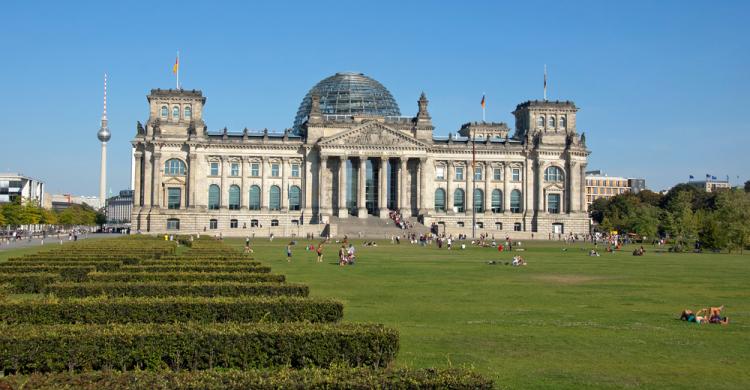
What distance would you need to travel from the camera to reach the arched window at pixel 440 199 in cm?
13750

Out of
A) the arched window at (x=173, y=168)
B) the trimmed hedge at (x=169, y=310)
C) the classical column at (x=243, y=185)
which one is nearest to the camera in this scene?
the trimmed hedge at (x=169, y=310)

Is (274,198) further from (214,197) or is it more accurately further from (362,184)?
(362,184)

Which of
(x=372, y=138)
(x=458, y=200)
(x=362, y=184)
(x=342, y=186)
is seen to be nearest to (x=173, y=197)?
(x=342, y=186)

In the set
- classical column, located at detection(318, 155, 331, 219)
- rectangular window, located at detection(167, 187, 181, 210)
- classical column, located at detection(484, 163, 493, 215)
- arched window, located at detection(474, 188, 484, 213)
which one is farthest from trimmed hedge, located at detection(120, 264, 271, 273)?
classical column, located at detection(484, 163, 493, 215)

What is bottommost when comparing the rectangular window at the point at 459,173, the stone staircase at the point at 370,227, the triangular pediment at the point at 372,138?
the stone staircase at the point at 370,227

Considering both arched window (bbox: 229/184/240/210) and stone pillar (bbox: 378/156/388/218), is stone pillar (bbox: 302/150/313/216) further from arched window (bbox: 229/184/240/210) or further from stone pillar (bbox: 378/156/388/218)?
stone pillar (bbox: 378/156/388/218)

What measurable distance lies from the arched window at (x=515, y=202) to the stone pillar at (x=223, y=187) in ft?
162

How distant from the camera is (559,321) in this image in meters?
27.6

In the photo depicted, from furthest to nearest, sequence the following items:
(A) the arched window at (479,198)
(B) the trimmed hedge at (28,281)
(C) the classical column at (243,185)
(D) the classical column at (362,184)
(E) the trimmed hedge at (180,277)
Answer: (A) the arched window at (479,198)
(C) the classical column at (243,185)
(D) the classical column at (362,184)
(B) the trimmed hedge at (28,281)
(E) the trimmed hedge at (180,277)

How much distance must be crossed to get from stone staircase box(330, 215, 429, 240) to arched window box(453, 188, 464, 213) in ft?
34.8

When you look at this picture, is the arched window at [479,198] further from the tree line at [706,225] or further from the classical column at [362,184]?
the tree line at [706,225]

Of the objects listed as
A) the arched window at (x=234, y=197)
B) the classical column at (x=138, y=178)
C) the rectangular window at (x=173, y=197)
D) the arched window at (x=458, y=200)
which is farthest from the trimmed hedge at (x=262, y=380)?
the arched window at (x=458, y=200)

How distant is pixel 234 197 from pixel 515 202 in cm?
4904

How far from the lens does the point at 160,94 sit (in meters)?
132
